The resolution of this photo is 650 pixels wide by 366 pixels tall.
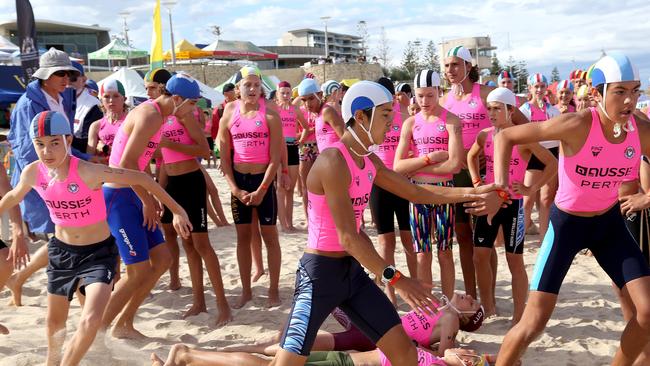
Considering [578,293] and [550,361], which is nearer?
[550,361]

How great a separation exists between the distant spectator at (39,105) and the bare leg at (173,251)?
3.55 ft

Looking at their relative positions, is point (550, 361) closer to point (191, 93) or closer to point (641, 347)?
point (641, 347)

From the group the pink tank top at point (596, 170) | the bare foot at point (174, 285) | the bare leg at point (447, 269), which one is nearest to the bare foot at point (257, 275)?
the bare foot at point (174, 285)

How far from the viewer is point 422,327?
177 inches

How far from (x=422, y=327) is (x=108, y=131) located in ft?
11.8

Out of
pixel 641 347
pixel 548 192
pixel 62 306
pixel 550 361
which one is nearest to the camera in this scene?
pixel 641 347

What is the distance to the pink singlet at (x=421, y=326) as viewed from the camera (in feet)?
14.7

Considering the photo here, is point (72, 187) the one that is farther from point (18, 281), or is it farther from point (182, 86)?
point (18, 281)

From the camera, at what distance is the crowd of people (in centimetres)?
340

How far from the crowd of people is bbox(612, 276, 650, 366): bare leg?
0.04 feet

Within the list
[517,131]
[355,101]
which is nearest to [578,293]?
[517,131]

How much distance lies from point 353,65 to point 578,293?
44128mm

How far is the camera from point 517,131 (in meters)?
3.86

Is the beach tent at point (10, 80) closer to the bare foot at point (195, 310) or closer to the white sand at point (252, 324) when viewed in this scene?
the white sand at point (252, 324)
